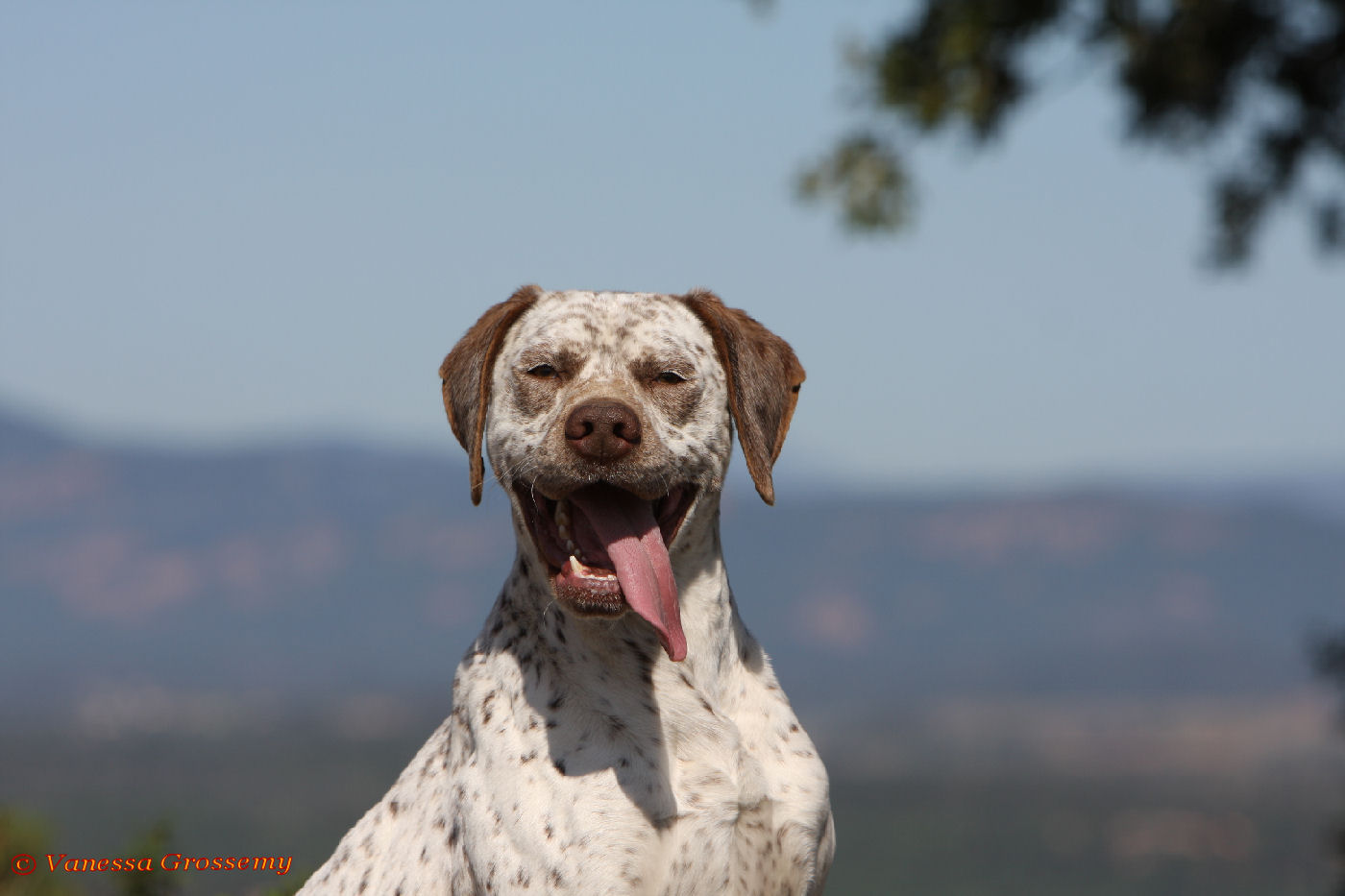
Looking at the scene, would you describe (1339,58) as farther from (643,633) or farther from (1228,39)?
(643,633)

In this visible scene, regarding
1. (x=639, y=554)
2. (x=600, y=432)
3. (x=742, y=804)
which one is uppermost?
(x=600, y=432)

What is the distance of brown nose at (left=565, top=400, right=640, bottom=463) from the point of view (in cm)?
592

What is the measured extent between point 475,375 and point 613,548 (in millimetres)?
1080

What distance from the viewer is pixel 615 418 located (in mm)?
5926

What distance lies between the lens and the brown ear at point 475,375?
6.58m

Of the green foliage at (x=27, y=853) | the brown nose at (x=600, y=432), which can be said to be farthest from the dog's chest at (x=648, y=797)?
the green foliage at (x=27, y=853)

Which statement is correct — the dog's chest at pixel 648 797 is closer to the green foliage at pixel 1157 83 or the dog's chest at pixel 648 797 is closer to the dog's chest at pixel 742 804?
the dog's chest at pixel 742 804

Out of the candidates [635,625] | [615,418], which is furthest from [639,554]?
[615,418]

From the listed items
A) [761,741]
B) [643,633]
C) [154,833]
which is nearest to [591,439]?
[643,633]

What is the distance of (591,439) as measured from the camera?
5.92m

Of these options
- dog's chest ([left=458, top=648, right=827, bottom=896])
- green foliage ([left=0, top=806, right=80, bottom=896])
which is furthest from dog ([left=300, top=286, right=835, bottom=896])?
green foliage ([left=0, top=806, right=80, bottom=896])

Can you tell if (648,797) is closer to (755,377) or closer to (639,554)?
Answer: (639,554)

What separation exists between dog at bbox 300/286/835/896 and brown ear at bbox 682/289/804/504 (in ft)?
0.03

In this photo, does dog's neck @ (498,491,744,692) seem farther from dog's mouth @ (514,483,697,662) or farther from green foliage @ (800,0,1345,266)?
green foliage @ (800,0,1345,266)
